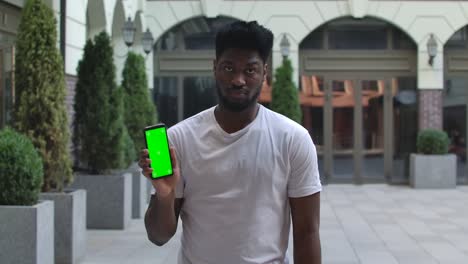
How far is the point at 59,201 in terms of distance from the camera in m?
7.10

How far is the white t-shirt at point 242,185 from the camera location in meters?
2.31

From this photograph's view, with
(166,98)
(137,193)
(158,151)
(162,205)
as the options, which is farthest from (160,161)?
(166,98)

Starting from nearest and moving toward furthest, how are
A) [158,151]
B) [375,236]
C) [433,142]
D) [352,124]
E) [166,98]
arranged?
1. [158,151]
2. [375,236]
3. [433,142]
4. [352,124]
5. [166,98]

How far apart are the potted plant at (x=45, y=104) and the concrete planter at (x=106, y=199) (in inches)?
87.1

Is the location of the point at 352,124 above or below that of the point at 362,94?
below

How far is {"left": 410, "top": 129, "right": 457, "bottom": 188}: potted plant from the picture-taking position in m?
15.9

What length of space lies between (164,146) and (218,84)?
30 centimetres

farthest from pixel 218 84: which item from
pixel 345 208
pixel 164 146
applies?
pixel 345 208

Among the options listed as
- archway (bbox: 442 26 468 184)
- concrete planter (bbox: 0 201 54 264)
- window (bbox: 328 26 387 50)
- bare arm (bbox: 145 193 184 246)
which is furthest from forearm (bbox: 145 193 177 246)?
archway (bbox: 442 26 468 184)

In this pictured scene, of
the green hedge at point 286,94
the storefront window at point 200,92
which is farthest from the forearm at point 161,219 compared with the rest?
the storefront window at point 200,92

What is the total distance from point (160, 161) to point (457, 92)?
53.1 feet

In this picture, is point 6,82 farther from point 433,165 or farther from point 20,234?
point 433,165

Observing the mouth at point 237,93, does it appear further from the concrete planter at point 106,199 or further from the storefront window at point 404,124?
the storefront window at point 404,124

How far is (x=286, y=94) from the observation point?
16.4 m
